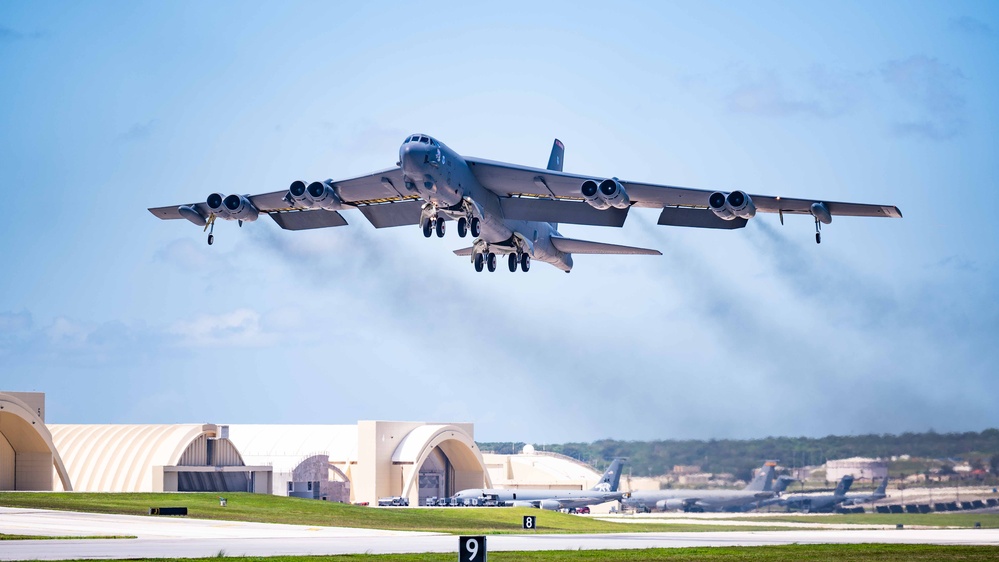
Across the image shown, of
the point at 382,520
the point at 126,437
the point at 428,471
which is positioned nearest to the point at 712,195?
the point at 382,520

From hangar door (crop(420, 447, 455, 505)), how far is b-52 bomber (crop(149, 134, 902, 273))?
4914 centimetres

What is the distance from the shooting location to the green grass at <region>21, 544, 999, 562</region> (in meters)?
29.1

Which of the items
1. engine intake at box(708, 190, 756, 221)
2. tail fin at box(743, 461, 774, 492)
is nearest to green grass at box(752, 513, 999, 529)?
tail fin at box(743, 461, 774, 492)

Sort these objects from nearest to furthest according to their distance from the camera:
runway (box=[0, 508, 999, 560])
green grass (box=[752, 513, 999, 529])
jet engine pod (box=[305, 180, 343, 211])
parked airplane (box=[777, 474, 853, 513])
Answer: runway (box=[0, 508, 999, 560]), jet engine pod (box=[305, 180, 343, 211]), green grass (box=[752, 513, 999, 529]), parked airplane (box=[777, 474, 853, 513])

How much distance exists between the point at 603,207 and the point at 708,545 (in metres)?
11.7

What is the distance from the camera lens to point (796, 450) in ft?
187

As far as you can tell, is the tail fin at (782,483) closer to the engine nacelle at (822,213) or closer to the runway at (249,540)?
the runway at (249,540)

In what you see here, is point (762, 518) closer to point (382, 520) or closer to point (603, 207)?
point (382, 520)

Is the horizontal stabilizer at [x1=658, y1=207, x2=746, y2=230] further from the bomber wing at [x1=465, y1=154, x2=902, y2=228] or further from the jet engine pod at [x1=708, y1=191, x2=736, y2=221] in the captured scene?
the jet engine pod at [x1=708, y1=191, x2=736, y2=221]

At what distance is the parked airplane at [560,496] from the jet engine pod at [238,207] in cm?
4826

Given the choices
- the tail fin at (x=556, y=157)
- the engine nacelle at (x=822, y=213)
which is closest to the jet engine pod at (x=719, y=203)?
the engine nacelle at (x=822, y=213)

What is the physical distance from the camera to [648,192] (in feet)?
137

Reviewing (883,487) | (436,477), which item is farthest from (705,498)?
(436,477)

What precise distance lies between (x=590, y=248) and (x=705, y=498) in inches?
1198
